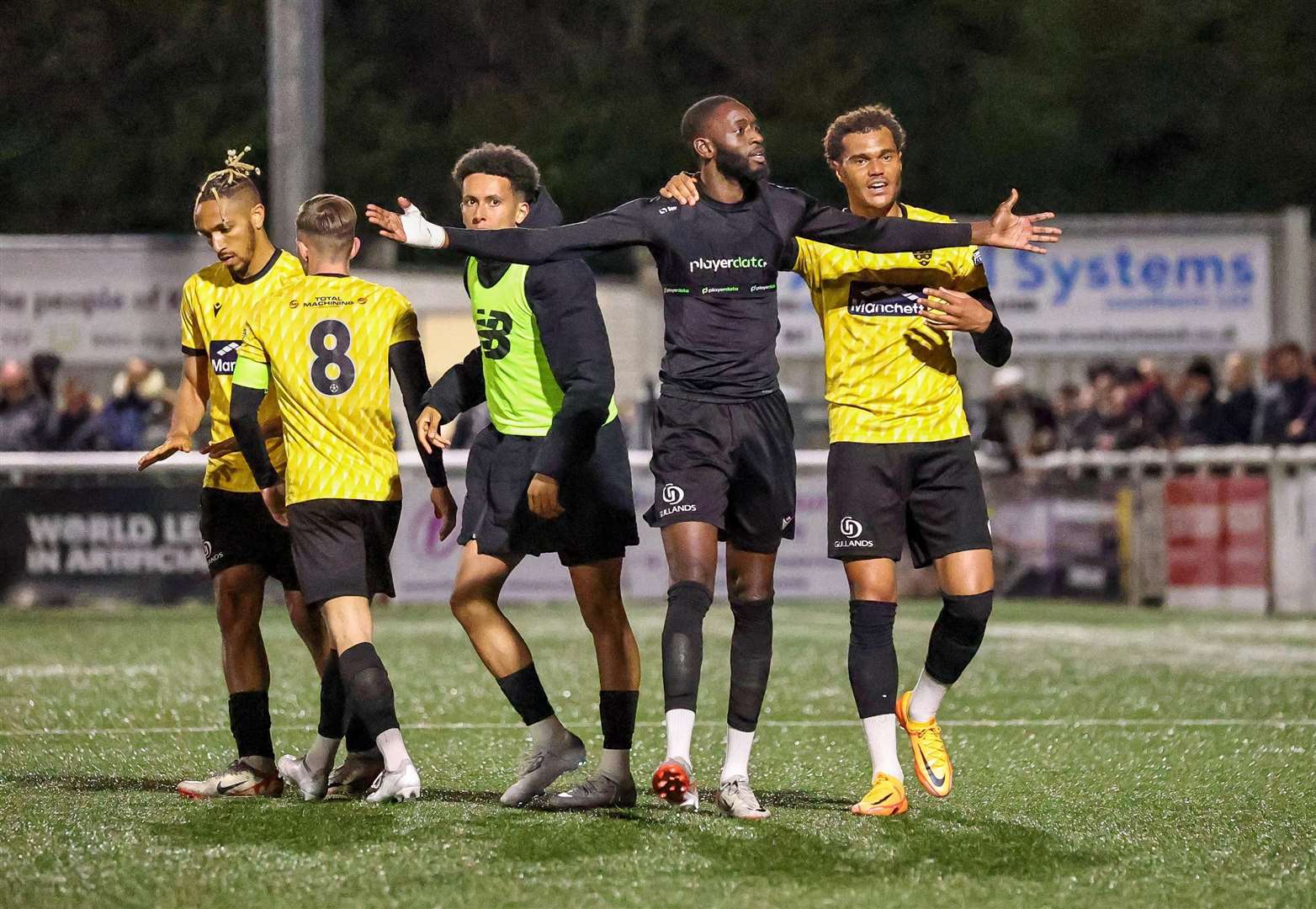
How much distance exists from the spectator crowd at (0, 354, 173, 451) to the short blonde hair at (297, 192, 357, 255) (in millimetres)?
11904

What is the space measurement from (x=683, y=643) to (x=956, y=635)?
35.7 inches

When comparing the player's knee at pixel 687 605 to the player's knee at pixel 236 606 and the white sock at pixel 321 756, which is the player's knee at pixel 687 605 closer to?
the white sock at pixel 321 756

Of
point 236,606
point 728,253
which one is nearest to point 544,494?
point 728,253

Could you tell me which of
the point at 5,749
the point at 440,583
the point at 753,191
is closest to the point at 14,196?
the point at 440,583

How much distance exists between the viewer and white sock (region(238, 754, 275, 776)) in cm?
679

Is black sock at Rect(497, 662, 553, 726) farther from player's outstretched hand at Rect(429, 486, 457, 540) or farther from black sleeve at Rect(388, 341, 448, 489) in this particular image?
black sleeve at Rect(388, 341, 448, 489)

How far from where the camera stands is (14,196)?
34969 millimetres

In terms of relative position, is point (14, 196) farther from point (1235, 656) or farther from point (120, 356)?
point (1235, 656)

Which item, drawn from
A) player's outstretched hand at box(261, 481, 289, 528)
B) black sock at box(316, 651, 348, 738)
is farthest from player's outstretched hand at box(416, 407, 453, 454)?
black sock at box(316, 651, 348, 738)

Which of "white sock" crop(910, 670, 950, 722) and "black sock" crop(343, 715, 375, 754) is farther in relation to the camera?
"black sock" crop(343, 715, 375, 754)

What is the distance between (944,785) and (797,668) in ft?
17.5

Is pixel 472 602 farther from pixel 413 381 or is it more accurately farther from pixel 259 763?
pixel 259 763

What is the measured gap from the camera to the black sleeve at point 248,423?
6.42m

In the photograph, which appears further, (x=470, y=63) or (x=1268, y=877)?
(x=470, y=63)
